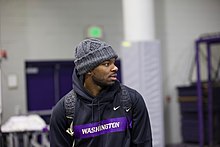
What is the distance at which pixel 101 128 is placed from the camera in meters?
1.88

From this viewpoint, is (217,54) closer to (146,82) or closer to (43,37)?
(146,82)

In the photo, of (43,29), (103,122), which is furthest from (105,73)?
(43,29)

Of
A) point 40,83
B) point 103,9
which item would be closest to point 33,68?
point 40,83

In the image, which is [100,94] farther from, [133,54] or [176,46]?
[176,46]

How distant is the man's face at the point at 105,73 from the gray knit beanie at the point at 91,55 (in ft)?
A: 0.08

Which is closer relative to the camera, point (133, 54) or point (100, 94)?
point (100, 94)

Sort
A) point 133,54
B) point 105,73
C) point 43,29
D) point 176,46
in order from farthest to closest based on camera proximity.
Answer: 1. point 176,46
2. point 43,29
3. point 133,54
4. point 105,73

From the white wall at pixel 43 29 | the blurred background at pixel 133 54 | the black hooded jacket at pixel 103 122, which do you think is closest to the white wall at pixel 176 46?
the blurred background at pixel 133 54

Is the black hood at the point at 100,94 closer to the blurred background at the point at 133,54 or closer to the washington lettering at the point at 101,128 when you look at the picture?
the washington lettering at the point at 101,128

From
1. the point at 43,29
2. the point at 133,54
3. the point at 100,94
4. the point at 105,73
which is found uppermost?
the point at 43,29

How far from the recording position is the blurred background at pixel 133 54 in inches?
242

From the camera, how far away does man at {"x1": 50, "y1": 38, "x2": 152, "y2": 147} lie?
187 centimetres

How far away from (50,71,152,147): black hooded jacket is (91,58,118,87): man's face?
57mm

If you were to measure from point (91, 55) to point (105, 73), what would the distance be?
116 mm
